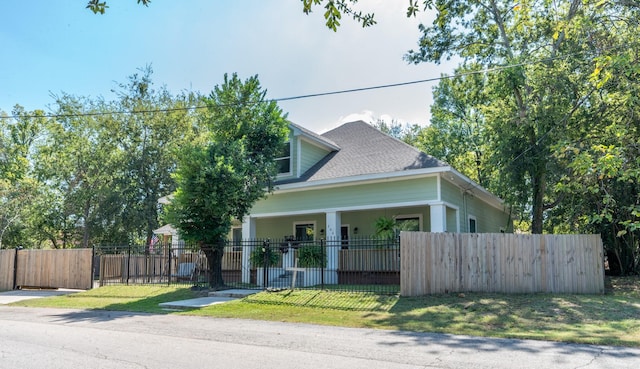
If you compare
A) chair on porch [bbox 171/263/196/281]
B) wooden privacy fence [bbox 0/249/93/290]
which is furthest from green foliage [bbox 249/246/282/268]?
wooden privacy fence [bbox 0/249/93/290]

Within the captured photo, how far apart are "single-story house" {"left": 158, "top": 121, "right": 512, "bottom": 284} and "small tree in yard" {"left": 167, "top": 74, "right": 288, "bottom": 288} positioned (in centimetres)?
182

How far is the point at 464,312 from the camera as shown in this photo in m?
10.2

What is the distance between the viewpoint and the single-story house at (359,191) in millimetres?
15523

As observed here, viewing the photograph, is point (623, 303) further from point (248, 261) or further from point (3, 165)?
point (3, 165)

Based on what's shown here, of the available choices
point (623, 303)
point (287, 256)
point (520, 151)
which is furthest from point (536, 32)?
point (287, 256)

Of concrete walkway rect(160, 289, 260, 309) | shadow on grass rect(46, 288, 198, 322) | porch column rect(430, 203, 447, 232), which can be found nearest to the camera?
shadow on grass rect(46, 288, 198, 322)

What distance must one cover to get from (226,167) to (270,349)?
807 centimetres

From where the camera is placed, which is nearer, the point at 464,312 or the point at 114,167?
the point at 464,312

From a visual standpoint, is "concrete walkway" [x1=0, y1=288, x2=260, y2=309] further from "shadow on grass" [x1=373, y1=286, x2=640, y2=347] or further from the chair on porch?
"shadow on grass" [x1=373, y1=286, x2=640, y2=347]

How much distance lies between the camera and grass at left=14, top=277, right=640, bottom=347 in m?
8.45

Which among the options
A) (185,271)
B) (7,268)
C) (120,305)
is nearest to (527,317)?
(120,305)

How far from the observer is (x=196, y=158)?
14344 millimetres

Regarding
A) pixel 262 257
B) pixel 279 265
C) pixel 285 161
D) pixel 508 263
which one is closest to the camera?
pixel 508 263

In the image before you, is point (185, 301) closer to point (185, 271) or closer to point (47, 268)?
point (185, 271)
